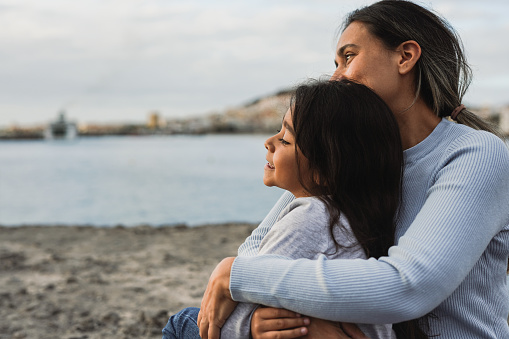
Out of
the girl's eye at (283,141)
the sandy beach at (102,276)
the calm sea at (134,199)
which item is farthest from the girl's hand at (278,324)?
the calm sea at (134,199)

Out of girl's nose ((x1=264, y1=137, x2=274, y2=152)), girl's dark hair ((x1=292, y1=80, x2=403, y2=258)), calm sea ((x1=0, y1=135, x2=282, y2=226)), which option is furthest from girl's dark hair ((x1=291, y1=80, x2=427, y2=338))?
calm sea ((x1=0, y1=135, x2=282, y2=226))

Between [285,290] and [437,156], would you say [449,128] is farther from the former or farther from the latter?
[285,290]

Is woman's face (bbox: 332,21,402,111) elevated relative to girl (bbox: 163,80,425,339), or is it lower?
elevated

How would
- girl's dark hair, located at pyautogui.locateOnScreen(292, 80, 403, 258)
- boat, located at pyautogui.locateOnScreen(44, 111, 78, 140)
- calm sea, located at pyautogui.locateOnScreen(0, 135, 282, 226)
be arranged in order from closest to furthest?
girl's dark hair, located at pyautogui.locateOnScreen(292, 80, 403, 258)
calm sea, located at pyautogui.locateOnScreen(0, 135, 282, 226)
boat, located at pyautogui.locateOnScreen(44, 111, 78, 140)

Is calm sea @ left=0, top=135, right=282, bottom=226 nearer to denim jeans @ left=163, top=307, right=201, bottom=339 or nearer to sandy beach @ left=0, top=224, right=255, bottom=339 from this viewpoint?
sandy beach @ left=0, top=224, right=255, bottom=339

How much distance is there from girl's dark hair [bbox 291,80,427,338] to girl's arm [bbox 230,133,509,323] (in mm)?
152

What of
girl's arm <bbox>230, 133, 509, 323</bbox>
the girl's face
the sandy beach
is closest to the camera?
girl's arm <bbox>230, 133, 509, 323</bbox>

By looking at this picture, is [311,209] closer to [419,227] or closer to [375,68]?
[419,227]

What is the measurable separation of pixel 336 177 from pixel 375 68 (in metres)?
0.42

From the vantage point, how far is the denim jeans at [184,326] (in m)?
1.52

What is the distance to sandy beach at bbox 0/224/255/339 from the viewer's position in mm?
3582

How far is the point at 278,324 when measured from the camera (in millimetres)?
1215

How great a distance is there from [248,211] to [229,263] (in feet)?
31.4

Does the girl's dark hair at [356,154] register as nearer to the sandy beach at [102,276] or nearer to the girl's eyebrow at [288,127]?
the girl's eyebrow at [288,127]
